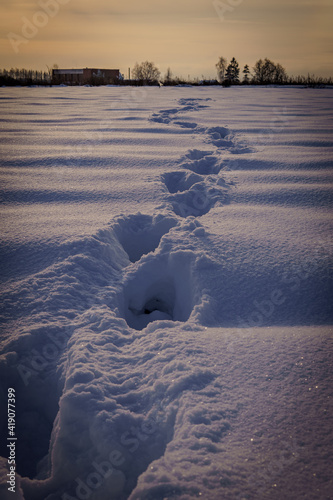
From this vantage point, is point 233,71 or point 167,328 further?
point 233,71

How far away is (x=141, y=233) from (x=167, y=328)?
79 cm

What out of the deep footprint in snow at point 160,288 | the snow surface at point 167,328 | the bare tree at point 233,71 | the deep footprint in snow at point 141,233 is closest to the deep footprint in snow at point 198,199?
the snow surface at point 167,328

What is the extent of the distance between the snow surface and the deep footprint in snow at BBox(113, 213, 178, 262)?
0.01m

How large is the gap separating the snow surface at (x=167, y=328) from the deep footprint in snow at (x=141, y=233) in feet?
0.03

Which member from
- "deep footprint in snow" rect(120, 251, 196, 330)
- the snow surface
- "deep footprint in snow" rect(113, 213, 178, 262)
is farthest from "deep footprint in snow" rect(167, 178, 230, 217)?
"deep footprint in snow" rect(120, 251, 196, 330)

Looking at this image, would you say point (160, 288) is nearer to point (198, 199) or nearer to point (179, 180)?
point (198, 199)

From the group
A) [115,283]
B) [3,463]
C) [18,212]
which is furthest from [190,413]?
[18,212]

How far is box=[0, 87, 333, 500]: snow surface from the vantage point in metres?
0.89

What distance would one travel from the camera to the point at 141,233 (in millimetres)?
1970

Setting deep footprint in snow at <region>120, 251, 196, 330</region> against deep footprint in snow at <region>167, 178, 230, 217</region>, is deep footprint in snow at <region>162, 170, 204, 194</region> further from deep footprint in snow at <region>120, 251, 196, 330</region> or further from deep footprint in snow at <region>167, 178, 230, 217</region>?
deep footprint in snow at <region>120, 251, 196, 330</region>

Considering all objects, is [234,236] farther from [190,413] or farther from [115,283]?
[190,413]

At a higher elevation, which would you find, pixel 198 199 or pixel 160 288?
pixel 198 199

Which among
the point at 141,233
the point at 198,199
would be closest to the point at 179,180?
the point at 198,199

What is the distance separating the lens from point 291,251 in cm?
168
